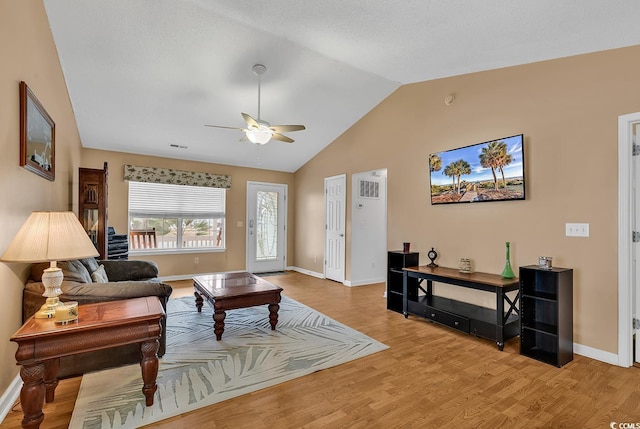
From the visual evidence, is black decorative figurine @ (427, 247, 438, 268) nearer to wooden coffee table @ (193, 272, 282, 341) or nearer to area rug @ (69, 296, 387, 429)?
area rug @ (69, 296, 387, 429)

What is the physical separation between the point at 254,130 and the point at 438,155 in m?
2.29

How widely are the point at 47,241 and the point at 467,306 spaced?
377 cm

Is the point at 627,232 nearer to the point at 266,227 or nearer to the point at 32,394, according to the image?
the point at 32,394

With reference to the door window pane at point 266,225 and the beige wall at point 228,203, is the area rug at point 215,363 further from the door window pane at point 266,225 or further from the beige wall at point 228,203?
the door window pane at point 266,225

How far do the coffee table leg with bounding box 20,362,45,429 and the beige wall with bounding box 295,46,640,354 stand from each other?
3.80 metres

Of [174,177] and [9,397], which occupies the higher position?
[174,177]

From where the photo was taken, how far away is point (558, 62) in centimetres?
289

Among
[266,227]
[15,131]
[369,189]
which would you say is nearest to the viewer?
[15,131]

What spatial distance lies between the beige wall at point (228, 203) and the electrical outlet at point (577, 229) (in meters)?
5.29

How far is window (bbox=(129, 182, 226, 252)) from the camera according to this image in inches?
219

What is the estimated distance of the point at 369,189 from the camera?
5746 millimetres

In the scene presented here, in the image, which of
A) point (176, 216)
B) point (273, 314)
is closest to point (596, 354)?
point (273, 314)

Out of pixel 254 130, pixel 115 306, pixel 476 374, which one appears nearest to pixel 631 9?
pixel 476 374

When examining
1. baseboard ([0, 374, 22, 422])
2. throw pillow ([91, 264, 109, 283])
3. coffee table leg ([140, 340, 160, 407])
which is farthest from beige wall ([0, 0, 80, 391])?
coffee table leg ([140, 340, 160, 407])
